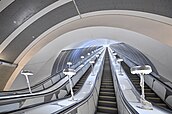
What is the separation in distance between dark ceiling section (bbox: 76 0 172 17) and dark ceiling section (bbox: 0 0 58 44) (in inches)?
43.1

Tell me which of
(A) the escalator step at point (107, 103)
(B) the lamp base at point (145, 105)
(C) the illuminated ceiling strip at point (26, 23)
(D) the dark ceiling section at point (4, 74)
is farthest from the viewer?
(D) the dark ceiling section at point (4, 74)

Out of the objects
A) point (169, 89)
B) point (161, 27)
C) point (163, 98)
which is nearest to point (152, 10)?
point (161, 27)

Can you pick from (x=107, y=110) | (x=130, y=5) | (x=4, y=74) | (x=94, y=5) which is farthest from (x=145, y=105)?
(x=4, y=74)

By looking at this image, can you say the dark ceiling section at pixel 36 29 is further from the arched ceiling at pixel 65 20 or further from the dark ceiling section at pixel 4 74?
the dark ceiling section at pixel 4 74

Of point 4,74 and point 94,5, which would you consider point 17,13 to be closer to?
point 94,5

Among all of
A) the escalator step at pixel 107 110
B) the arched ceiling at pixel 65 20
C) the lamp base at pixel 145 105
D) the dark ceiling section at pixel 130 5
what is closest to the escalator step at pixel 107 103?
the escalator step at pixel 107 110

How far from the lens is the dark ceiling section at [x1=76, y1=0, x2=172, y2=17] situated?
349 centimetres

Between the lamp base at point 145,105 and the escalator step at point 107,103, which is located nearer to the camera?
the lamp base at point 145,105

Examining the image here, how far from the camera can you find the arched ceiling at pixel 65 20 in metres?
3.94

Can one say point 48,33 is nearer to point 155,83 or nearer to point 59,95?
point 59,95

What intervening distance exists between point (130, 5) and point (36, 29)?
145 inches

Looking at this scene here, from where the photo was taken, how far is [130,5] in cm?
400

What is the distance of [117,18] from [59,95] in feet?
14.2

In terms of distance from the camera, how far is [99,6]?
4.50 metres
